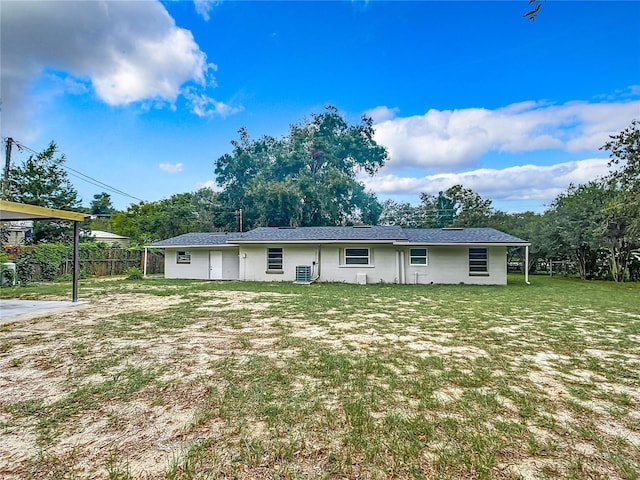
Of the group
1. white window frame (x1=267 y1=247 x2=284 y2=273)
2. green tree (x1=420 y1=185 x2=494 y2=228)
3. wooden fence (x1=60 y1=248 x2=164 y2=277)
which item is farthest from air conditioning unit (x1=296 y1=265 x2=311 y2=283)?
green tree (x1=420 y1=185 x2=494 y2=228)

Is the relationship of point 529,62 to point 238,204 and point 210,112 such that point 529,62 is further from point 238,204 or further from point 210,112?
point 238,204

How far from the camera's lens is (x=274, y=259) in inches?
648

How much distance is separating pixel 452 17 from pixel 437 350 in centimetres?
968

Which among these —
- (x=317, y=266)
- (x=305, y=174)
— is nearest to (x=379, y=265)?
(x=317, y=266)

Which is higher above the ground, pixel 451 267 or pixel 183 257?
pixel 183 257

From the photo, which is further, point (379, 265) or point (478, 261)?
point (379, 265)

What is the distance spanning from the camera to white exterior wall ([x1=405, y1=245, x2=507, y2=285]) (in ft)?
49.5

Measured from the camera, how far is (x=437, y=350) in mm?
4652

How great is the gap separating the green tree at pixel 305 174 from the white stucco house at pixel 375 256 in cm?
913

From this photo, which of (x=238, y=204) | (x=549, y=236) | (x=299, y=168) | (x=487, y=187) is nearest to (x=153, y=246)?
(x=238, y=204)

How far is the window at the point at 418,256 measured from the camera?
15.5 m

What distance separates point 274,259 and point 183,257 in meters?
5.48

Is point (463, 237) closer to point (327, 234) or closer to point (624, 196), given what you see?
point (327, 234)

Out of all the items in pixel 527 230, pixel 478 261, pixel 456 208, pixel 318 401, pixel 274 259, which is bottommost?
pixel 318 401
